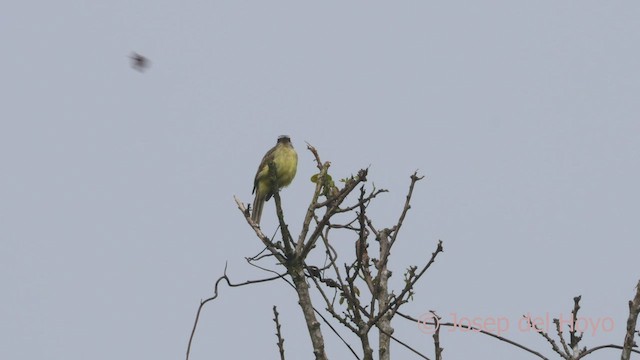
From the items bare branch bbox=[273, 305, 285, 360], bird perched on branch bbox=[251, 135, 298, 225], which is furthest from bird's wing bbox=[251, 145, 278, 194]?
bare branch bbox=[273, 305, 285, 360]

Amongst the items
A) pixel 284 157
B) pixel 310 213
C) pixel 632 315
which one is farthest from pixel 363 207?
pixel 284 157

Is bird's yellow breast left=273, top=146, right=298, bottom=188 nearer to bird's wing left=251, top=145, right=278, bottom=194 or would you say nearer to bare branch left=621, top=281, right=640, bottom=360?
bird's wing left=251, top=145, right=278, bottom=194

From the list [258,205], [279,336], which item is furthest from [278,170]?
[279,336]

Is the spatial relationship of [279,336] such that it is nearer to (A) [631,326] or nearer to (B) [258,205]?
(A) [631,326]

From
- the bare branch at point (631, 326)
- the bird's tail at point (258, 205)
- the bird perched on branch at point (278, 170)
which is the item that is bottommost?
the bare branch at point (631, 326)

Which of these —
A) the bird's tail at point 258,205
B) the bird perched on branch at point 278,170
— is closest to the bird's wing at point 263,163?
the bird perched on branch at point 278,170

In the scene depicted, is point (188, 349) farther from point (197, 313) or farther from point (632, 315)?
point (632, 315)

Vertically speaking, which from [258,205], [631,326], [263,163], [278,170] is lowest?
[631,326]

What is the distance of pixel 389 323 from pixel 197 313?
54.5 inches

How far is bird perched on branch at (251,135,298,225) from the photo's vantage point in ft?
38.4

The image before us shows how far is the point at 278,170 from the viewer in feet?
39.2

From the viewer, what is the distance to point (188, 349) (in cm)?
650

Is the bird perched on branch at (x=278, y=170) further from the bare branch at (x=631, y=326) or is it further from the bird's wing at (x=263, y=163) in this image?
the bare branch at (x=631, y=326)

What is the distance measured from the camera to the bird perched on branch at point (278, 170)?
11695 millimetres
